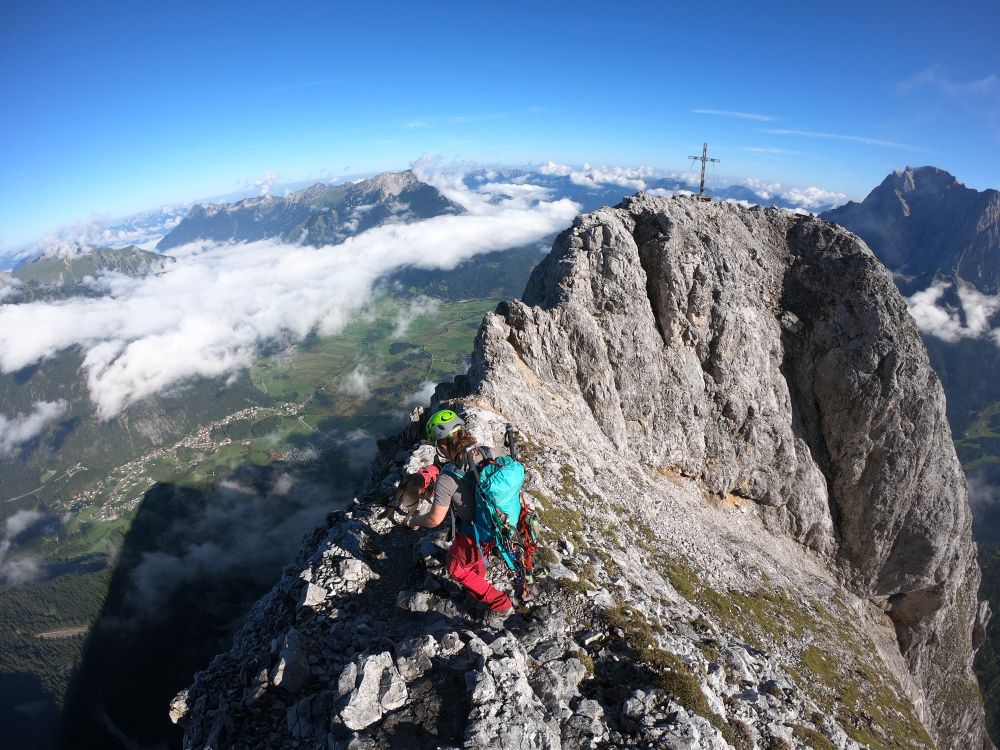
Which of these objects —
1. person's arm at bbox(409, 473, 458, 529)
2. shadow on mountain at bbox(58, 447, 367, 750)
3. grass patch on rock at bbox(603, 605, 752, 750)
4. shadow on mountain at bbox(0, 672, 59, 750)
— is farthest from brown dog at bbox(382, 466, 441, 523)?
shadow on mountain at bbox(0, 672, 59, 750)

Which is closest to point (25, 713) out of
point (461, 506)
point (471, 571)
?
point (471, 571)

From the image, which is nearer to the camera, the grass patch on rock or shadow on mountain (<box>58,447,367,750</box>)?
the grass patch on rock

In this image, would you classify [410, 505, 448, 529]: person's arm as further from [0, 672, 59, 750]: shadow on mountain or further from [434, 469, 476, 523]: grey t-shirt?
[0, 672, 59, 750]: shadow on mountain

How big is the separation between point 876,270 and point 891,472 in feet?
68.8

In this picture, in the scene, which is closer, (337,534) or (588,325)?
(337,534)

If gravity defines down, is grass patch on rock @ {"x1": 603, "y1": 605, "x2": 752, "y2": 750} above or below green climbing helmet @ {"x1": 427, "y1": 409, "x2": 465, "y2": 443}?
below

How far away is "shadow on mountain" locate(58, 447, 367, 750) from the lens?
128 metres

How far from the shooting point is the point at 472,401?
29.1 m

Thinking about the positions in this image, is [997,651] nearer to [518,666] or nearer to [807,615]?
[807,615]

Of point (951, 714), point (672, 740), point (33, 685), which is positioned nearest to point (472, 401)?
point (672, 740)

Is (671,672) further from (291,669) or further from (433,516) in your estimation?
(291,669)

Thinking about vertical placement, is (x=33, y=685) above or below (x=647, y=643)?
below

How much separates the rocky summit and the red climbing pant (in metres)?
0.61

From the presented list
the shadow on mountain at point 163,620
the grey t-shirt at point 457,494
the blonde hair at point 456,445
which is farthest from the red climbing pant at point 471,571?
the shadow on mountain at point 163,620
